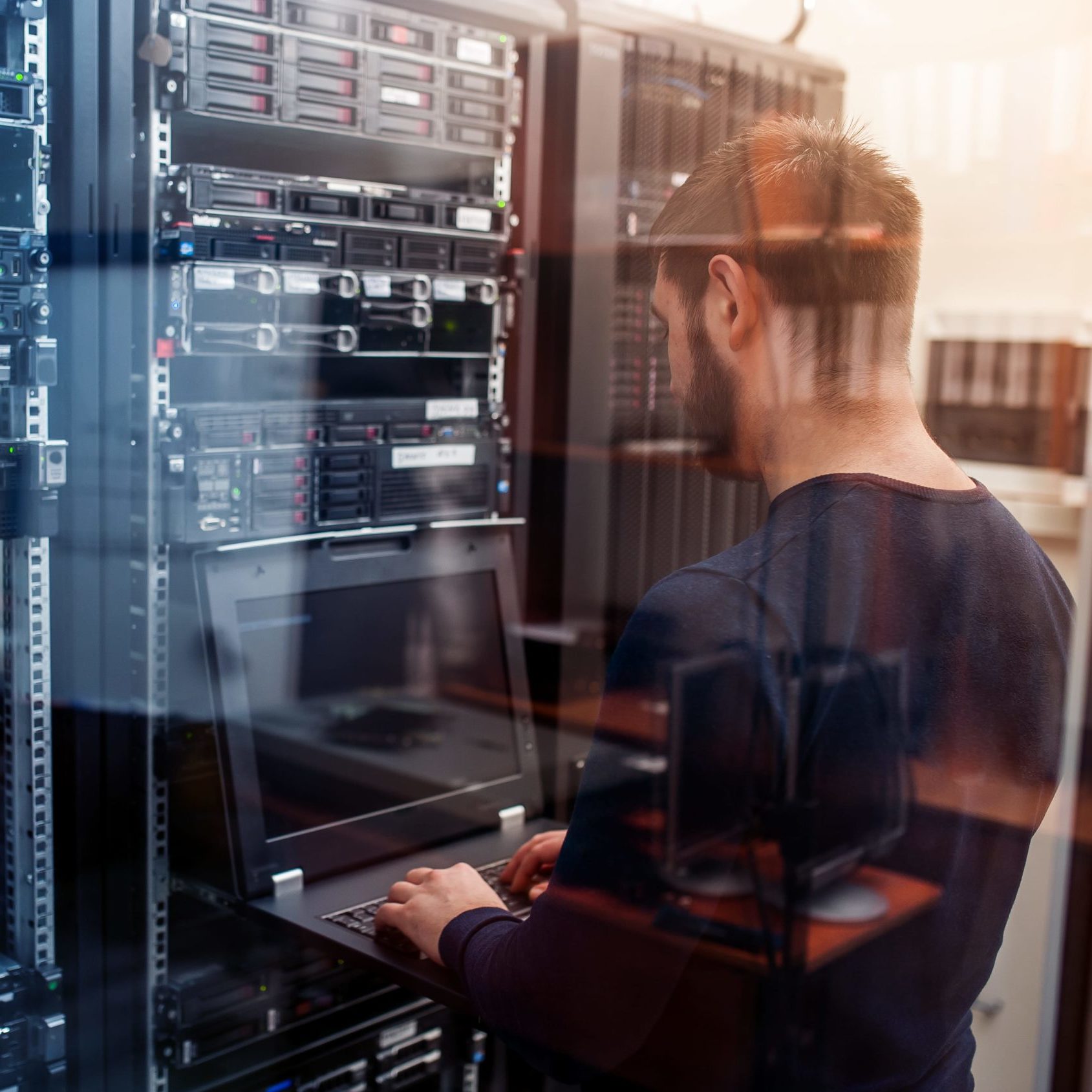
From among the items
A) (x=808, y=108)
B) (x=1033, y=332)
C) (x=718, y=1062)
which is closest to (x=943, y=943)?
(x=718, y=1062)

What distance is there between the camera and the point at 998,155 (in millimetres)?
1640

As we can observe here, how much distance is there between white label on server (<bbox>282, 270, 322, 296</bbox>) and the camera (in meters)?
1.77

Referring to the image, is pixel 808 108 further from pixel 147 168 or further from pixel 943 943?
pixel 943 943

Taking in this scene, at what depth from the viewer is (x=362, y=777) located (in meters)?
1.86

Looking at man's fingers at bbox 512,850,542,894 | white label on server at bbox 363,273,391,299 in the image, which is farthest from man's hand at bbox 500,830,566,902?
white label on server at bbox 363,273,391,299

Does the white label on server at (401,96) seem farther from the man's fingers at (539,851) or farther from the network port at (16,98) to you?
the man's fingers at (539,851)

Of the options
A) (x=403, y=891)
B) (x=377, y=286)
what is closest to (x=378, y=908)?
(x=403, y=891)

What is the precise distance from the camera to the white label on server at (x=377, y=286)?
73.3 inches

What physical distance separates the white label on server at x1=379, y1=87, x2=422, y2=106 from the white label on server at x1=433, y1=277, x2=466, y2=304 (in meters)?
0.26

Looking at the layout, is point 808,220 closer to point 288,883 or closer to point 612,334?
point 612,334

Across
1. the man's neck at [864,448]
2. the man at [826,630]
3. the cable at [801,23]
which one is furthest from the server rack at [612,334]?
the man's neck at [864,448]

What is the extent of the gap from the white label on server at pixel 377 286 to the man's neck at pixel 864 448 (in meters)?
0.85

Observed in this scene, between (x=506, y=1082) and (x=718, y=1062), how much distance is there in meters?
0.96

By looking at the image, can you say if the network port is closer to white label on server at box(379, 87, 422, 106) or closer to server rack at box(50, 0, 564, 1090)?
server rack at box(50, 0, 564, 1090)
